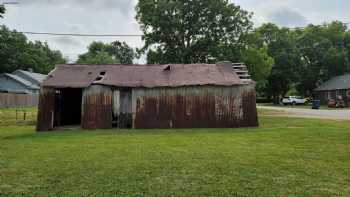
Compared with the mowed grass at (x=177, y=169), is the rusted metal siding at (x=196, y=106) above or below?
above

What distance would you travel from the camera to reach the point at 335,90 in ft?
156

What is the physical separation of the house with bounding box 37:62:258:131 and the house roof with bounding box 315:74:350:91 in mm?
33936

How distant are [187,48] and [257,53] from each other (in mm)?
7372

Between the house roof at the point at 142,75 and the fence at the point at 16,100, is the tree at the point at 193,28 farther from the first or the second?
the fence at the point at 16,100

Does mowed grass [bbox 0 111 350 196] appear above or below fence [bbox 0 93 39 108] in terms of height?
below

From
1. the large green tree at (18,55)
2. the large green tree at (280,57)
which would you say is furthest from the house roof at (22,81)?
the large green tree at (280,57)

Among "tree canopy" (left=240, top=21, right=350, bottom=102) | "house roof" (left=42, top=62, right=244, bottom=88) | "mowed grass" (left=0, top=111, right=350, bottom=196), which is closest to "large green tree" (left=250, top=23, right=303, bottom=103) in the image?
"tree canopy" (left=240, top=21, right=350, bottom=102)

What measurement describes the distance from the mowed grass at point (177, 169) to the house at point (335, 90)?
39.4 m

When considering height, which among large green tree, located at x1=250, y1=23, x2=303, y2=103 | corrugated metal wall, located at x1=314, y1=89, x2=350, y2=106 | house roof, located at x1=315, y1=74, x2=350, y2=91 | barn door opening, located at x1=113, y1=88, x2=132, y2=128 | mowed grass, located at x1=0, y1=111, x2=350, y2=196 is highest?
large green tree, located at x1=250, y1=23, x2=303, y2=103

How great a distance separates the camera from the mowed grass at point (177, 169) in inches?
226

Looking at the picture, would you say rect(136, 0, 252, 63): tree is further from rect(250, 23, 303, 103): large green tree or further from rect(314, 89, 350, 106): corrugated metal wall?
rect(314, 89, 350, 106): corrugated metal wall

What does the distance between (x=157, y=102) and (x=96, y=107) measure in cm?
351

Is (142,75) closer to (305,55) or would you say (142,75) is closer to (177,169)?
(177,169)

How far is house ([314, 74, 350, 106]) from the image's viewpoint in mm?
45475
